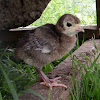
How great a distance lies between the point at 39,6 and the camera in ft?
7.13

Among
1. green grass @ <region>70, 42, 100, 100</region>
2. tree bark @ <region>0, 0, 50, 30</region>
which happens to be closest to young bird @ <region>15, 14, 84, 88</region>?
green grass @ <region>70, 42, 100, 100</region>

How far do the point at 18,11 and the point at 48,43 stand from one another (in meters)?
0.66

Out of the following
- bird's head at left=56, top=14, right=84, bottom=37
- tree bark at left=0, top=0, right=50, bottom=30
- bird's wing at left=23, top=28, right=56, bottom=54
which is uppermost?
tree bark at left=0, top=0, right=50, bottom=30

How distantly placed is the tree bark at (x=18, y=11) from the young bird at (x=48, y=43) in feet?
1.56

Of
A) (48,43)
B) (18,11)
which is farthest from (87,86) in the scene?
(18,11)

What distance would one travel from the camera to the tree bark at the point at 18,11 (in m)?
2.06

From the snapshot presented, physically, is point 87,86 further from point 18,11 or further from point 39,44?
point 18,11

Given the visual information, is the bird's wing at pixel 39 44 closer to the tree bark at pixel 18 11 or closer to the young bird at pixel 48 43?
the young bird at pixel 48 43

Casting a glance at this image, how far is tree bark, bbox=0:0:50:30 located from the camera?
2.06 m

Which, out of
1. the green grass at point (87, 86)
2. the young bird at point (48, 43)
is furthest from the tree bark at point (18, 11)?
the green grass at point (87, 86)

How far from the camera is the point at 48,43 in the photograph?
5.43 ft

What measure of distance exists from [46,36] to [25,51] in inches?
7.9

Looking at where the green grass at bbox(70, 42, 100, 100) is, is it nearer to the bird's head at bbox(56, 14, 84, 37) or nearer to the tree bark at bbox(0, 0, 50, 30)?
the bird's head at bbox(56, 14, 84, 37)

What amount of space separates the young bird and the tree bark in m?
0.48
